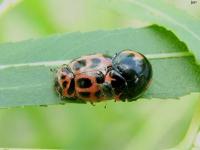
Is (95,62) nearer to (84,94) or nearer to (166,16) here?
(84,94)

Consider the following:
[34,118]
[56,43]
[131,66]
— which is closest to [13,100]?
[56,43]

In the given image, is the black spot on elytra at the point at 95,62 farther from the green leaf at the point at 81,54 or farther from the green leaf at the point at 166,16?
Result: the green leaf at the point at 166,16

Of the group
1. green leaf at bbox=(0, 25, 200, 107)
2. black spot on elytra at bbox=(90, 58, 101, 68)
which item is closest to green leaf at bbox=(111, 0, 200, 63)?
green leaf at bbox=(0, 25, 200, 107)

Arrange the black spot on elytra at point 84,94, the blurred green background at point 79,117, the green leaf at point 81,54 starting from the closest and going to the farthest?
the green leaf at point 81,54 < the black spot on elytra at point 84,94 < the blurred green background at point 79,117

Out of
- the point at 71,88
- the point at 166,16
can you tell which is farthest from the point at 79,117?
the point at 166,16

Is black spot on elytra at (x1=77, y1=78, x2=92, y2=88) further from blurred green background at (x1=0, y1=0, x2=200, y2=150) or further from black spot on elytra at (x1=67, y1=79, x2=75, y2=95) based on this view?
blurred green background at (x1=0, y1=0, x2=200, y2=150)

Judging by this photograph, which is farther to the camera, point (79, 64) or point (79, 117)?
point (79, 117)

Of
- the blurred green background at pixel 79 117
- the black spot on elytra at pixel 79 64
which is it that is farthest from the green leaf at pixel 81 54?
the blurred green background at pixel 79 117
